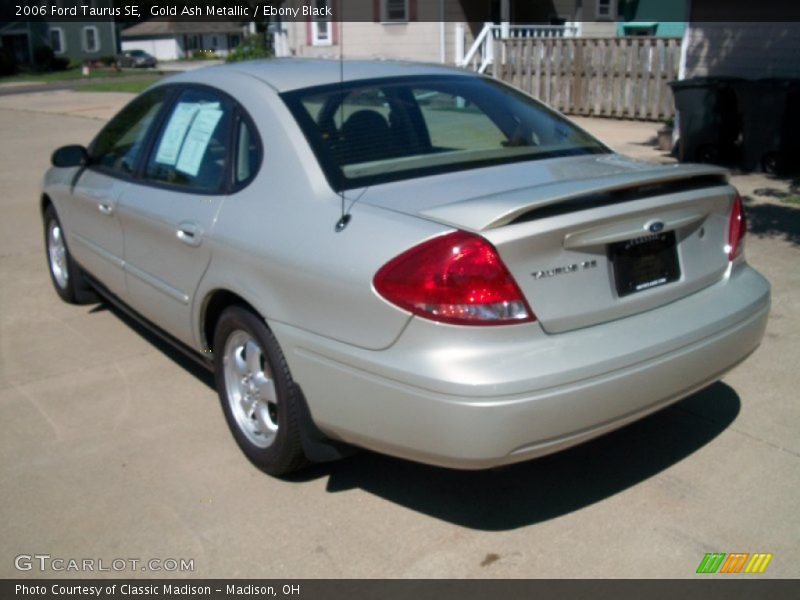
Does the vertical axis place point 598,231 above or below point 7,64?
above

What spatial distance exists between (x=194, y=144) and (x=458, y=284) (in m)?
1.93

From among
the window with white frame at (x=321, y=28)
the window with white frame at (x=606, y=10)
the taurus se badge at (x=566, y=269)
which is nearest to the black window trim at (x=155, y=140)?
the taurus se badge at (x=566, y=269)

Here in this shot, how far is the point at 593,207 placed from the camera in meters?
3.18

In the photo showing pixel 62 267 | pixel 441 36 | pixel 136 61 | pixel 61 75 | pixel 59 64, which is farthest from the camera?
pixel 136 61

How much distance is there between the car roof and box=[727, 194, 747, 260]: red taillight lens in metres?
1.57

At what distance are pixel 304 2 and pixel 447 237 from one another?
24451mm

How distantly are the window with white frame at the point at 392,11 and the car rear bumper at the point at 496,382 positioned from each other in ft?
70.2

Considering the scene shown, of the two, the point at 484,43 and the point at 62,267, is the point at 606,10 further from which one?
the point at 62,267

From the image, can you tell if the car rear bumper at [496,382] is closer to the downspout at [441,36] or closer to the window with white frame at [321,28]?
the downspout at [441,36]

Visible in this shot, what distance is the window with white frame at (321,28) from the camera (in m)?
25.1

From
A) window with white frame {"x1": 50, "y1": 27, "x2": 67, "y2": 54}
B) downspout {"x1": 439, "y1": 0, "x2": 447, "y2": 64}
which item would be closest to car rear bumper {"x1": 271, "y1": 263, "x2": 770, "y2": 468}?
downspout {"x1": 439, "y1": 0, "x2": 447, "y2": 64}

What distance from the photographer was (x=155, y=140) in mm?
4691

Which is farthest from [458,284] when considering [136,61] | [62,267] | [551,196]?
[136,61]

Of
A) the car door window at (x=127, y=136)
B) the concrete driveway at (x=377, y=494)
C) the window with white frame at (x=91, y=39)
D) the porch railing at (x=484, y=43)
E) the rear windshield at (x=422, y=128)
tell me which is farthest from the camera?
the window with white frame at (x=91, y=39)
